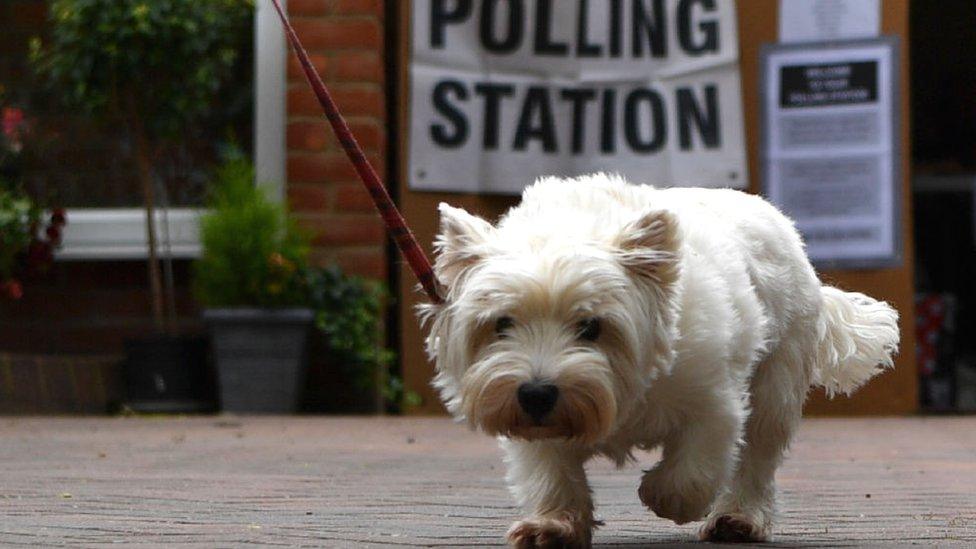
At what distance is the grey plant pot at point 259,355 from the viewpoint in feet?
30.3

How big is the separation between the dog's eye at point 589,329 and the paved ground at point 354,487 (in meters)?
0.76

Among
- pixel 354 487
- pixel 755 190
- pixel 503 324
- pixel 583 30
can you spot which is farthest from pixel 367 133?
pixel 503 324

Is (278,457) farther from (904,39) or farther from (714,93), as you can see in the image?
(904,39)

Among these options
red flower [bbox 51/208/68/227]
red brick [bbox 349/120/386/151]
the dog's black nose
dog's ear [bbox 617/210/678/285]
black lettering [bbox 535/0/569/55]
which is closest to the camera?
the dog's black nose

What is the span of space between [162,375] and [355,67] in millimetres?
1928

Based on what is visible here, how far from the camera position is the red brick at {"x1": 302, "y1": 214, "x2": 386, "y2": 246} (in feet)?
32.2

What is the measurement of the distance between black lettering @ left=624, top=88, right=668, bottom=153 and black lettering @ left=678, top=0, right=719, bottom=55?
A: 1.04 ft

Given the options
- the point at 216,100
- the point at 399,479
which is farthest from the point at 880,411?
the point at 399,479

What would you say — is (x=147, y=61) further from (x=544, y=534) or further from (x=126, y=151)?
(x=544, y=534)

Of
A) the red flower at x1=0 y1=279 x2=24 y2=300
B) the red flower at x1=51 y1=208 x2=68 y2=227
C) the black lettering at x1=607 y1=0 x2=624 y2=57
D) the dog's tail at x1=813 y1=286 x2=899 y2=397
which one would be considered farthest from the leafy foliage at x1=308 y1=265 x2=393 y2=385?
the dog's tail at x1=813 y1=286 x2=899 y2=397

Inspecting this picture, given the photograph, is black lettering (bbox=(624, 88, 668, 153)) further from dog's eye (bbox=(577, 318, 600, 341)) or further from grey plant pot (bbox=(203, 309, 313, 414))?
dog's eye (bbox=(577, 318, 600, 341))

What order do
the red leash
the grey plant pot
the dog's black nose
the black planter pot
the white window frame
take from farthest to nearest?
the white window frame
the black planter pot
the grey plant pot
the red leash
the dog's black nose

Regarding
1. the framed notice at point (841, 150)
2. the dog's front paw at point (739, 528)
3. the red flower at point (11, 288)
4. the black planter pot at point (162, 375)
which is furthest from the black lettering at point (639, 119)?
the dog's front paw at point (739, 528)

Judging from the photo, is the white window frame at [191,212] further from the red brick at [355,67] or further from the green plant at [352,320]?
the green plant at [352,320]
